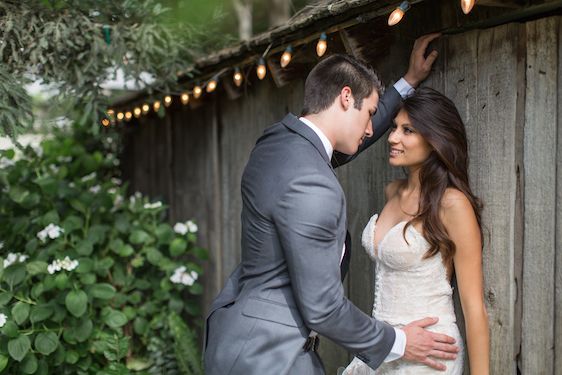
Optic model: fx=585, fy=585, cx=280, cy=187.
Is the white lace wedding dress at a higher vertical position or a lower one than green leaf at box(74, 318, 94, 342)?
higher

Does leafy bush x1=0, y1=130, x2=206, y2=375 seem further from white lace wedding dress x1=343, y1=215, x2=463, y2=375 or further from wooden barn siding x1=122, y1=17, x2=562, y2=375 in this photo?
wooden barn siding x1=122, y1=17, x2=562, y2=375

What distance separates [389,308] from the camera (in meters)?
2.55

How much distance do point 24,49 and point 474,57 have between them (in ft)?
8.59

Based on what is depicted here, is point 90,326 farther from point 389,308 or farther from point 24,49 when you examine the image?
point 389,308

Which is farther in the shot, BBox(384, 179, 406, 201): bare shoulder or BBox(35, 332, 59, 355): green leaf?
BBox(35, 332, 59, 355): green leaf

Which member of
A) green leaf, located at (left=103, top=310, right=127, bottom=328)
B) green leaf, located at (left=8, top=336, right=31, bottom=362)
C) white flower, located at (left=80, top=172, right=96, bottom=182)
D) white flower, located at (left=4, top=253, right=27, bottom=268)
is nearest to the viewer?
green leaf, located at (left=8, top=336, right=31, bottom=362)

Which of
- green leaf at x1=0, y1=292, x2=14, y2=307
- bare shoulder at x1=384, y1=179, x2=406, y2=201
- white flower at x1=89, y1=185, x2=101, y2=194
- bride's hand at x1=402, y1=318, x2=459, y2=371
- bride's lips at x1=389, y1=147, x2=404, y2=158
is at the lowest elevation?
green leaf at x1=0, y1=292, x2=14, y2=307

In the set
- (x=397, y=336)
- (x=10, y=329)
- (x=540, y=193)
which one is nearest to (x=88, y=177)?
(x=10, y=329)

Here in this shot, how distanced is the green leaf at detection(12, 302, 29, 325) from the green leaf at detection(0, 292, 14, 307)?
0.20 feet

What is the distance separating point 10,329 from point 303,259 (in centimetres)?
236

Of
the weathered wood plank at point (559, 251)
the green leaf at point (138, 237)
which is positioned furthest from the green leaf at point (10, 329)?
the weathered wood plank at point (559, 251)

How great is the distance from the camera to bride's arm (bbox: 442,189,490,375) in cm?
230

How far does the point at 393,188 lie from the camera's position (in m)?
2.79

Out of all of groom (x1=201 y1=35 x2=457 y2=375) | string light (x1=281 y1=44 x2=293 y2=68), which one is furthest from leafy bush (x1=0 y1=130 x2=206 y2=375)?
string light (x1=281 y1=44 x2=293 y2=68)
